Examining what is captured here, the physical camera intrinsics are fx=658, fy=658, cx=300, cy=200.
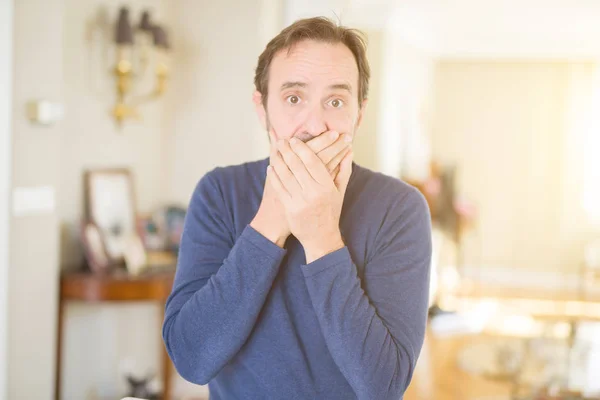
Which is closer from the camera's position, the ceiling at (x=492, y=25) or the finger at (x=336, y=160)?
the finger at (x=336, y=160)

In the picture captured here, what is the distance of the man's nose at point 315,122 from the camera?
989mm

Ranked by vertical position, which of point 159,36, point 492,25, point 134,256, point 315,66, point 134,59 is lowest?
point 134,256

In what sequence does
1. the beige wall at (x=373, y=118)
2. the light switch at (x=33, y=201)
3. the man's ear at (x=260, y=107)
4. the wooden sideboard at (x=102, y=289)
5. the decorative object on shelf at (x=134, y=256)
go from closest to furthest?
1. the man's ear at (x=260, y=107)
2. the light switch at (x=33, y=201)
3. the wooden sideboard at (x=102, y=289)
4. the decorative object on shelf at (x=134, y=256)
5. the beige wall at (x=373, y=118)

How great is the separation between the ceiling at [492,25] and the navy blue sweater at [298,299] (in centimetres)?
304

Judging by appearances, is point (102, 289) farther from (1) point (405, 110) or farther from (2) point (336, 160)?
(1) point (405, 110)

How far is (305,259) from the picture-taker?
1030mm

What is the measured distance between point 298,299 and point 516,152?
684 centimetres

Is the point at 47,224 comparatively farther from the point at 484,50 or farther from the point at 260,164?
the point at 484,50

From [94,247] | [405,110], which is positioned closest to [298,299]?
[94,247]

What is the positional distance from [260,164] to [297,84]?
0.18 meters

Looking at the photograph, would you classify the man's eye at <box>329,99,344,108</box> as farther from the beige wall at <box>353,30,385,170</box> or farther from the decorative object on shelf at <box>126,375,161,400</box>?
the beige wall at <box>353,30,385,170</box>

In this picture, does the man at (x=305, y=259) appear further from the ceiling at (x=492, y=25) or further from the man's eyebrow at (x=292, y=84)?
the ceiling at (x=492, y=25)

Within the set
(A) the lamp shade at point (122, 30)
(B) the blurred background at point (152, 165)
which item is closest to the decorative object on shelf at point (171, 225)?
(B) the blurred background at point (152, 165)

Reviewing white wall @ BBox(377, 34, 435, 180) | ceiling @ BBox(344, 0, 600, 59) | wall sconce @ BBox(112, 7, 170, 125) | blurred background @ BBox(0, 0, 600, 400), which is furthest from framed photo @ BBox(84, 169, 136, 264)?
white wall @ BBox(377, 34, 435, 180)
